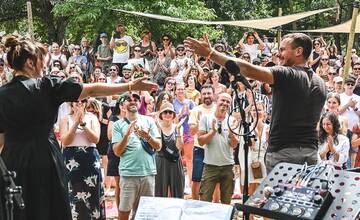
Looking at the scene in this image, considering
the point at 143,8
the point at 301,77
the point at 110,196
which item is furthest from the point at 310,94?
the point at 143,8

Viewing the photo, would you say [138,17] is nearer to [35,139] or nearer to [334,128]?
[334,128]

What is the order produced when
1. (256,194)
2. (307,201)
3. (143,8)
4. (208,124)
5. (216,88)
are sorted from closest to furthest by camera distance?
1. (307,201)
2. (256,194)
3. (208,124)
4. (216,88)
5. (143,8)

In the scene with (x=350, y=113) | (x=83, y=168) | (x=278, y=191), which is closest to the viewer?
(x=278, y=191)

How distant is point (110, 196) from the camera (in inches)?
296

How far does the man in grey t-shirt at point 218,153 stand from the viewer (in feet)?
19.9

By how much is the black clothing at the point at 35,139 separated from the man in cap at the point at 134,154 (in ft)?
7.02

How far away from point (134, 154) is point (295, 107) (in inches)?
88.4

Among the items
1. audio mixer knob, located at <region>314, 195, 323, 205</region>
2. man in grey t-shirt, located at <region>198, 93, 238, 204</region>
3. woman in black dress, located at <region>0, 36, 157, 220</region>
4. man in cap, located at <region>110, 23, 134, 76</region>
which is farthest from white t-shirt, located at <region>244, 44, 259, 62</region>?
audio mixer knob, located at <region>314, 195, 323, 205</region>

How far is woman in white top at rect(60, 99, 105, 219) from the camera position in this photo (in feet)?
17.7

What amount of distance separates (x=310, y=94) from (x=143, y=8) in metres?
13.9

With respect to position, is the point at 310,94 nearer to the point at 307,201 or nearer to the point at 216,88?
the point at 307,201

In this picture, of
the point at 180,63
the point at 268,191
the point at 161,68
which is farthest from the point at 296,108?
the point at 161,68

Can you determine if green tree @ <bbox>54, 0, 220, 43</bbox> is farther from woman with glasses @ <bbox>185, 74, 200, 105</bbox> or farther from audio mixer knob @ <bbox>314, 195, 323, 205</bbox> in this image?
audio mixer knob @ <bbox>314, 195, 323, 205</bbox>

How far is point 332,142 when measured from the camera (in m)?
5.95
